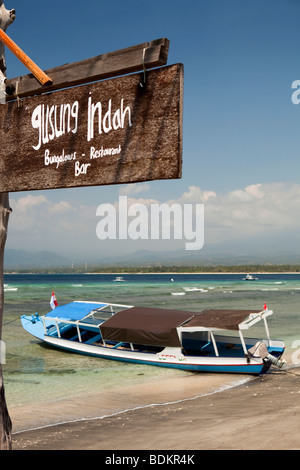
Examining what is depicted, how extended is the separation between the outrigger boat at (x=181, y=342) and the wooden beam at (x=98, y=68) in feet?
43.3

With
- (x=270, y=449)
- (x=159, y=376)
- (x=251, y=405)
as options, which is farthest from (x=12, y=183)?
(x=159, y=376)

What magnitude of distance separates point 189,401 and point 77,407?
321 centimetres

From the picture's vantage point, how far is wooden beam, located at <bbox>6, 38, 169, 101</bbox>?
127 inches

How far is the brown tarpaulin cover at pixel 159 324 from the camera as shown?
16781 millimetres

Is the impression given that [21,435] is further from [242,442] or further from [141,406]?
[242,442]

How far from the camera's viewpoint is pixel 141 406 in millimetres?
12867

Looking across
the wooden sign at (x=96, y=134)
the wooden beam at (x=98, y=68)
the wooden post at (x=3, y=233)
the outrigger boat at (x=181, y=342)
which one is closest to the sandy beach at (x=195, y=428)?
the outrigger boat at (x=181, y=342)

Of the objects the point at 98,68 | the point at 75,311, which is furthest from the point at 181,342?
the point at 98,68

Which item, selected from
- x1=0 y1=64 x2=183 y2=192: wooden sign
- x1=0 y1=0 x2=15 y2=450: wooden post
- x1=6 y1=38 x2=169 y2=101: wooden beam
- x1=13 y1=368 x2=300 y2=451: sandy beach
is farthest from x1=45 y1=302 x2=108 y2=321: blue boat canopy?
x1=6 y1=38 x2=169 y2=101: wooden beam

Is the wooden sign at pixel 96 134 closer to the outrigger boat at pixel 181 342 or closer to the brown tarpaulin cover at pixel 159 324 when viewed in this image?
the outrigger boat at pixel 181 342

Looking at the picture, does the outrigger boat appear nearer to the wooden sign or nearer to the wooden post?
the wooden post

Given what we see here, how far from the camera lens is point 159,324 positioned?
17.8 m

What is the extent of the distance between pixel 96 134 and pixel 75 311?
19.4 meters

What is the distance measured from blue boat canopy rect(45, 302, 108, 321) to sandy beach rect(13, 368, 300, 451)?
929cm
